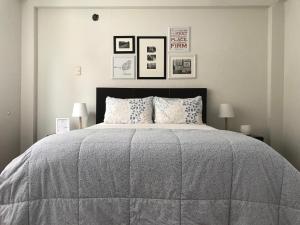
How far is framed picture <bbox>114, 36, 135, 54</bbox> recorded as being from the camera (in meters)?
3.42

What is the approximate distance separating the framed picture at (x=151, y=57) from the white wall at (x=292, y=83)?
5.41 feet

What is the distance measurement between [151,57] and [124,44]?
1.39 ft

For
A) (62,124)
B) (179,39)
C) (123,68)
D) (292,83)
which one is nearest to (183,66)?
(179,39)

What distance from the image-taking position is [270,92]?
337cm

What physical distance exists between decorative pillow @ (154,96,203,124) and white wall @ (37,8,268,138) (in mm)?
462

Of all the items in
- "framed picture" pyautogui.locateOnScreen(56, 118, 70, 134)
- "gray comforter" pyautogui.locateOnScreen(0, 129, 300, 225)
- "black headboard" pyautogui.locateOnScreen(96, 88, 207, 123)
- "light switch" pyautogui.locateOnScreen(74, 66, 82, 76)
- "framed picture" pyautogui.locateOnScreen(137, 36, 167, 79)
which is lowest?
"gray comforter" pyautogui.locateOnScreen(0, 129, 300, 225)

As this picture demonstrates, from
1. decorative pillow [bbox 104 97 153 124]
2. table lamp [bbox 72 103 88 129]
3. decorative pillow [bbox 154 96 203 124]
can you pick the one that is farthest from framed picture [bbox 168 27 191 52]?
table lamp [bbox 72 103 88 129]

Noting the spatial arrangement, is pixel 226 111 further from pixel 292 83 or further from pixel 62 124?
pixel 62 124

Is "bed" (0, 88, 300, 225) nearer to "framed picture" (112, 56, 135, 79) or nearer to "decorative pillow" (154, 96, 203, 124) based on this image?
"decorative pillow" (154, 96, 203, 124)

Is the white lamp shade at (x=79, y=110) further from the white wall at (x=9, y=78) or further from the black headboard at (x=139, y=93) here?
the white wall at (x=9, y=78)

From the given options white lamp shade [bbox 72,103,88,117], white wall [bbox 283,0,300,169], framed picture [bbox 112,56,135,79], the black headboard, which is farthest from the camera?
framed picture [bbox 112,56,135,79]

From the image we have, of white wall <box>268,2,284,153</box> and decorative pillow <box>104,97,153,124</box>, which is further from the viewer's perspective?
white wall <box>268,2,284,153</box>

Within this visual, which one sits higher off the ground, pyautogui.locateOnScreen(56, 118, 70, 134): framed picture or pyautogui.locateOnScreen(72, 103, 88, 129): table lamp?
pyautogui.locateOnScreen(72, 103, 88, 129): table lamp

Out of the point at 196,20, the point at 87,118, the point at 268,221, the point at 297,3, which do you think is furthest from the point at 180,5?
the point at 268,221
